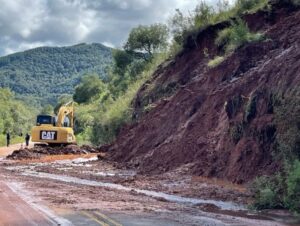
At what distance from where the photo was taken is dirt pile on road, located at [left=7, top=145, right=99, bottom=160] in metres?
37.4

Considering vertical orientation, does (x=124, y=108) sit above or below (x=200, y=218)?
above

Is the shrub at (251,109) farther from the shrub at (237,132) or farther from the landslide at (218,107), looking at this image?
the shrub at (237,132)

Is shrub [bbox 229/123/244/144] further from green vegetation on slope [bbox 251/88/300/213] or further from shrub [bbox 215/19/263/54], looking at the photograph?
shrub [bbox 215/19/263/54]

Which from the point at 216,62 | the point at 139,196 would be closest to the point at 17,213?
the point at 139,196

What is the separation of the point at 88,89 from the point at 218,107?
2963 inches

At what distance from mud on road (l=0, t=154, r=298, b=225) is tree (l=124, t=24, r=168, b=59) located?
32.2 metres

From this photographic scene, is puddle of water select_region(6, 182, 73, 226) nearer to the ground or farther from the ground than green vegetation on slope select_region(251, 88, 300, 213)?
nearer to the ground

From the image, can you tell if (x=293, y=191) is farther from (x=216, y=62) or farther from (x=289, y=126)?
(x=216, y=62)

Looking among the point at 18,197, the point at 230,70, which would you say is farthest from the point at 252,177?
the point at 230,70

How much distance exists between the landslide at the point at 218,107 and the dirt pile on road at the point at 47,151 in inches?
198

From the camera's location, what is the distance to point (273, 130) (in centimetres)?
1912

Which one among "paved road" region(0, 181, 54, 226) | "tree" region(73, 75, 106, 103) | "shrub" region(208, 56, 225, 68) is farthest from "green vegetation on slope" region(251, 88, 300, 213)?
"tree" region(73, 75, 106, 103)

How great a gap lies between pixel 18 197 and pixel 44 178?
696 centimetres

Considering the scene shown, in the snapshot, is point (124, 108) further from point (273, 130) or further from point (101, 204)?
point (101, 204)
